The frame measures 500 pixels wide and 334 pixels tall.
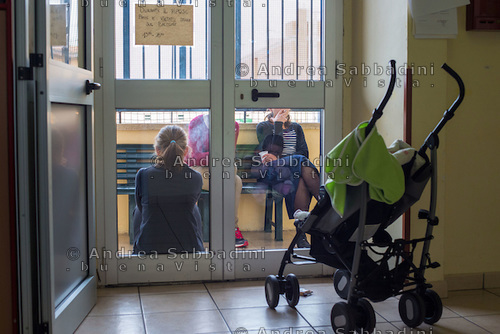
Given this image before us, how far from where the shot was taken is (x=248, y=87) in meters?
3.87

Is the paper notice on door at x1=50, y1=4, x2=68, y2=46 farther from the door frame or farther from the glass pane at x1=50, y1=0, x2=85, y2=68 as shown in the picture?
the door frame

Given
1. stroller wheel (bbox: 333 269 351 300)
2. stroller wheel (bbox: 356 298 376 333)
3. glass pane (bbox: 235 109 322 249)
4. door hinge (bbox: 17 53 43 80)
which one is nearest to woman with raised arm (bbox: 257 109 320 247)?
glass pane (bbox: 235 109 322 249)

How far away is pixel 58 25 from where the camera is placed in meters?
2.86

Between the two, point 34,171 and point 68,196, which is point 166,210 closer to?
point 68,196

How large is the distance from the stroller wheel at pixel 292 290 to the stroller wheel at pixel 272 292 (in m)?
0.07

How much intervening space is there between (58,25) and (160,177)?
48.8 inches

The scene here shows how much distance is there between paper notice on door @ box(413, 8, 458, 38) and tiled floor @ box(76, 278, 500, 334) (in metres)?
1.50

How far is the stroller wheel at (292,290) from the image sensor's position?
10.9 ft

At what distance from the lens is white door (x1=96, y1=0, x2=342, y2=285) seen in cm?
373

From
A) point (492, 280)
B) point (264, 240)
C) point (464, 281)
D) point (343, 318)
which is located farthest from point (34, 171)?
point (492, 280)

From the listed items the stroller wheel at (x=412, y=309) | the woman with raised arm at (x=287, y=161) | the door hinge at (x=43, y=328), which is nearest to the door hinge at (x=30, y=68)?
the door hinge at (x=43, y=328)

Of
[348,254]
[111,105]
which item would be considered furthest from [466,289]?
[111,105]

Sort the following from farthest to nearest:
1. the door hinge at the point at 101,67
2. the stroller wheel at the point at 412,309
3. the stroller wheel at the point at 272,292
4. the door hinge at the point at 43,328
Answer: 1. the door hinge at the point at 101,67
2. the stroller wheel at the point at 272,292
3. the stroller wheel at the point at 412,309
4. the door hinge at the point at 43,328

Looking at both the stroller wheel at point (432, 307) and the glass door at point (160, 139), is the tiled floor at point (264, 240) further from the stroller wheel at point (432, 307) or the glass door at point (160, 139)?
the stroller wheel at point (432, 307)
